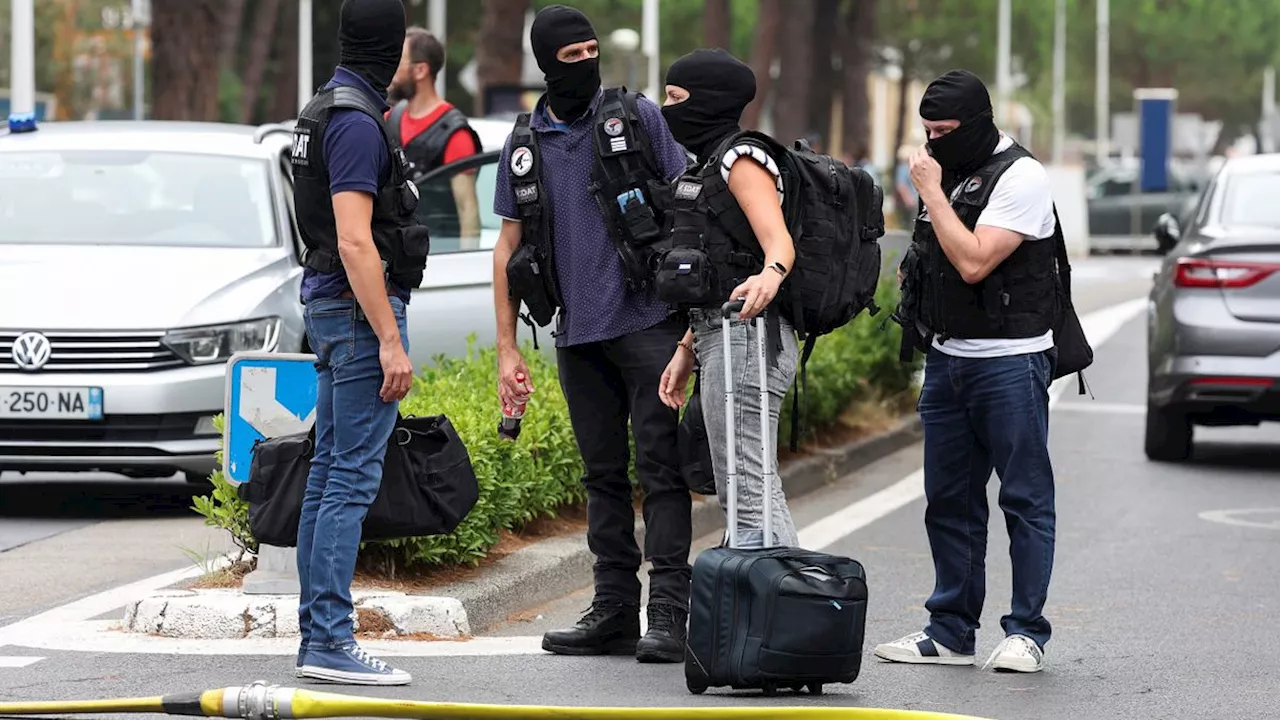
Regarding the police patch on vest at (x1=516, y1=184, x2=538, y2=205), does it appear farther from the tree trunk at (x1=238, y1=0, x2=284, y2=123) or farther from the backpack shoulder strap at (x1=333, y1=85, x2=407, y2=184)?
the tree trunk at (x1=238, y1=0, x2=284, y2=123)

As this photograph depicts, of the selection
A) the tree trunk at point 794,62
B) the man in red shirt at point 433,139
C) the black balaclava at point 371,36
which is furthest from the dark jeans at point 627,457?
the tree trunk at point 794,62

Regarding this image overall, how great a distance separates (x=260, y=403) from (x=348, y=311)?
1.31 metres

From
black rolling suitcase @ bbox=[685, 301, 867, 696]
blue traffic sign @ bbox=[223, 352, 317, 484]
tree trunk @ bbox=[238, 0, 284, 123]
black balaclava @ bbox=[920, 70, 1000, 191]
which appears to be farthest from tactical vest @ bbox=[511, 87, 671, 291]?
tree trunk @ bbox=[238, 0, 284, 123]

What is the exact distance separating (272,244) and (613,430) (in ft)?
12.8

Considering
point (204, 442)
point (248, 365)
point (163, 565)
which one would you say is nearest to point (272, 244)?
point (204, 442)

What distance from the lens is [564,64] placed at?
21.7 ft

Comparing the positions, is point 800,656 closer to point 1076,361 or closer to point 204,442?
point 1076,361

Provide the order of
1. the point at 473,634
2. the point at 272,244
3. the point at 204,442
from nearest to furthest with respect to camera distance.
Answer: the point at 473,634, the point at 204,442, the point at 272,244

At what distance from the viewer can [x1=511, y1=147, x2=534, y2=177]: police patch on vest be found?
6.70 metres

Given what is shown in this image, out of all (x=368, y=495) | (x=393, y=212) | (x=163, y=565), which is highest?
(x=393, y=212)

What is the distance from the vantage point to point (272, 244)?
10438 millimetres

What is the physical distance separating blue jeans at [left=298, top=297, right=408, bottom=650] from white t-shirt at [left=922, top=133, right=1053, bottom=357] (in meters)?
1.59

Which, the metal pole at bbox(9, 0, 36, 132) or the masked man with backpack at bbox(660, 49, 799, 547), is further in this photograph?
the metal pole at bbox(9, 0, 36, 132)

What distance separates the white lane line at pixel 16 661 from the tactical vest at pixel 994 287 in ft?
8.66
